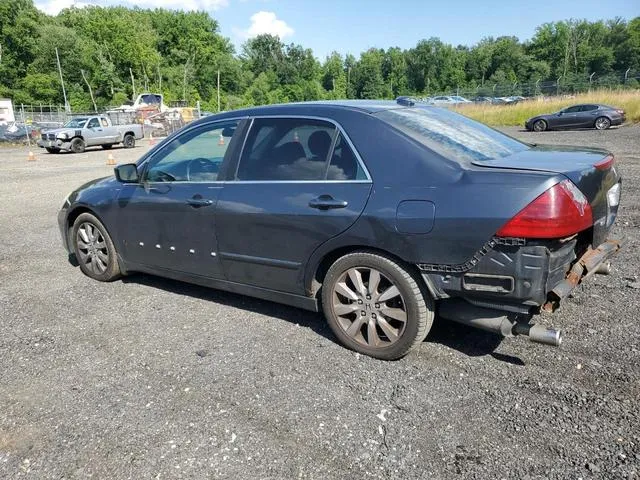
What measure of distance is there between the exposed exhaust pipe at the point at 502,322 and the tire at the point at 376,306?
0.64ft

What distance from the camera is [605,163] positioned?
3.25 m

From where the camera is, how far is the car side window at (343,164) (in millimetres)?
3277

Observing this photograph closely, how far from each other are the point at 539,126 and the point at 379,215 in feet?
84.6

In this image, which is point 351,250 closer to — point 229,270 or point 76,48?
point 229,270

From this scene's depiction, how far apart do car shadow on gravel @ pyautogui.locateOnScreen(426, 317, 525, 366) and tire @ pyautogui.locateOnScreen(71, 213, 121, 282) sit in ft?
10.4

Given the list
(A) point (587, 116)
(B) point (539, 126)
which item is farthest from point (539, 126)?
(A) point (587, 116)

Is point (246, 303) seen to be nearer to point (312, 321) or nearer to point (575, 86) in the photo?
point (312, 321)

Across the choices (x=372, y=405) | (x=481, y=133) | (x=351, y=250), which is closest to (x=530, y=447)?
(x=372, y=405)

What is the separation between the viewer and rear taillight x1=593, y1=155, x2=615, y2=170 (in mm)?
3150

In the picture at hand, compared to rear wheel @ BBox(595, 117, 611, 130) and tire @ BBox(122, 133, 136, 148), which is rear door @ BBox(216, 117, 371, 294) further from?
rear wheel @ BBox(595, 117, 611, 130)

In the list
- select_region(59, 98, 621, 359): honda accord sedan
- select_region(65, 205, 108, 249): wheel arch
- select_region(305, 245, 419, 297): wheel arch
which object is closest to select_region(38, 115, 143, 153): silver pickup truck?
select_region(65, 205, 108, 249): wheel arch

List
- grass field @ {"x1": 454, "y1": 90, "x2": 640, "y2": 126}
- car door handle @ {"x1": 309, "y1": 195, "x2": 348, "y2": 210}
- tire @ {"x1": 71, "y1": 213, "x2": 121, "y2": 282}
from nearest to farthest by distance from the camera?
car door handle @ {"x1": 309, "y1": 195, "x2": 348, "y2": 210} < tire @ {"x1": 71, "y1": 213, "x2": 121, "y2": 282} < grass field @ {"x1": 454, "y1": 90, "x2": 640, "y2": 126}

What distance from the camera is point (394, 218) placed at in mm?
3055

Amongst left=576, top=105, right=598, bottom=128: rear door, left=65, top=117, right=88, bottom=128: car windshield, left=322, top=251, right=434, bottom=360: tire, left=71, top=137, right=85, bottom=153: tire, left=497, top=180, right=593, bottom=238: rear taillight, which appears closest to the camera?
left=497, top=180, right=593, bottom=238: rear taillight
